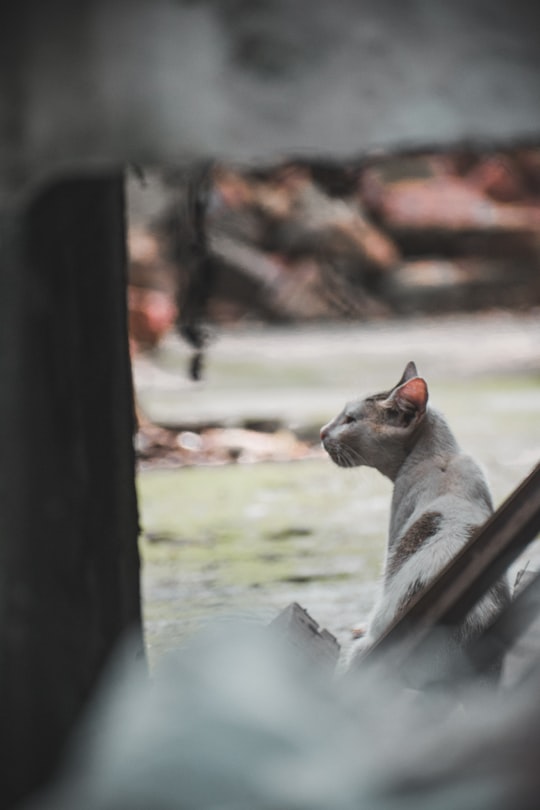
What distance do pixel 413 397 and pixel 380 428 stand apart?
0.19 m

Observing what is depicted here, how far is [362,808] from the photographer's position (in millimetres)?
1909

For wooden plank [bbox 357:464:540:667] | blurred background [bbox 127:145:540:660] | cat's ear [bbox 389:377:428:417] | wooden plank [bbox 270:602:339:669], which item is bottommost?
blurred background [bbox 127:145:540:660]

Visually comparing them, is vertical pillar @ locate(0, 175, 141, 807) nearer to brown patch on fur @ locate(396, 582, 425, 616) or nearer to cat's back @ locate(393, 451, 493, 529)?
brown patch on fur @ locate(396, 582, 425, 616)

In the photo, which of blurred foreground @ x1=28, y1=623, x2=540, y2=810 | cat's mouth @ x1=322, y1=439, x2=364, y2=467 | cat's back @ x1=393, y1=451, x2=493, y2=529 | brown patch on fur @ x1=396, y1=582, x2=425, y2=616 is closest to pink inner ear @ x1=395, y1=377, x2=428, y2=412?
cat's back @ x1=393, y1=451, x2=493, y2=529

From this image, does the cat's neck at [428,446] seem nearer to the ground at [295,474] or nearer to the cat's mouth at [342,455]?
the cat's mouth at [342,455]

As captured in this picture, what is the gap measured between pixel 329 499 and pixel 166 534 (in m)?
1.31

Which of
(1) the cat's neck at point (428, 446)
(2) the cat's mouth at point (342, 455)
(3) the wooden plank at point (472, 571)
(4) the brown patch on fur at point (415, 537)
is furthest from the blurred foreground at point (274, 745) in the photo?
(2) the cat's mouth at point (342, 455)

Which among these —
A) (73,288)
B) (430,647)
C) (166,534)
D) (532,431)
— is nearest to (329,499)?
(166,534)

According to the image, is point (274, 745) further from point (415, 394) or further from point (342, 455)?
point (342, 455)

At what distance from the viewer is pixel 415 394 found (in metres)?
4.21

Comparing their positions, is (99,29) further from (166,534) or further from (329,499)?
(329,499)

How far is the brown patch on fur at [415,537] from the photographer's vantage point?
3822 mm

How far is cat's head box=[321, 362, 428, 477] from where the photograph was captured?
4.23 meters

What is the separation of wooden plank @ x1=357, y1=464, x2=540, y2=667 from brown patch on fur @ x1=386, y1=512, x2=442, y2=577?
2.76 ft
